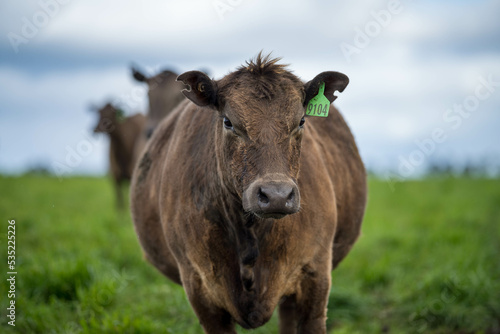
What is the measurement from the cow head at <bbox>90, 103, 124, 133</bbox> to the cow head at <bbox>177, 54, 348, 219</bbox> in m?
11.1

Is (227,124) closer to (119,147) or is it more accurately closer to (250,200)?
(250,200)

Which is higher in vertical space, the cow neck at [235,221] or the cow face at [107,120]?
the cow face at [107,120]

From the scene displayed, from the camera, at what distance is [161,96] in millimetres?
8906

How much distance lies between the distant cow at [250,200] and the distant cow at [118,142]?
10583 mm

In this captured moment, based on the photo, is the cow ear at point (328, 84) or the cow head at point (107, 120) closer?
the cow ear at point (328, 84)

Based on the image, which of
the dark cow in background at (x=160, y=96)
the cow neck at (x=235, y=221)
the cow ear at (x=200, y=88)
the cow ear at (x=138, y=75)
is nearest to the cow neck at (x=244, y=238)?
the cow neck at (x=235, y=221)

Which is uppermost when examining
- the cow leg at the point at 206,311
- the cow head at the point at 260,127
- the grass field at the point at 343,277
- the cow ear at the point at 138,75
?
the cow ear at the point at 138,75

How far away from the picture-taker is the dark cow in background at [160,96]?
8637mm

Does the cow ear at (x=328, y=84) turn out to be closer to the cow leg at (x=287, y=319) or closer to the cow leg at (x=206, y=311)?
the cow leg at (x=206, y=311)

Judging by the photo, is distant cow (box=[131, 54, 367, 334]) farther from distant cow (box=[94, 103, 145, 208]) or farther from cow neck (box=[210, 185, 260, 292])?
distant cow (box=[94, 103, 145, 208])

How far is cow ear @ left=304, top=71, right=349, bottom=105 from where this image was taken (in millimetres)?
3533

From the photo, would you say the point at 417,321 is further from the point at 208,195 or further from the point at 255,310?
the point at 208,195

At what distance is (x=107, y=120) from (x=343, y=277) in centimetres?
904

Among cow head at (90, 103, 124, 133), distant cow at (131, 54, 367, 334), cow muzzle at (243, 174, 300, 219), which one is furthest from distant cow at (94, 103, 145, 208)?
cow muzzle at (243, 174, 300, 219)
